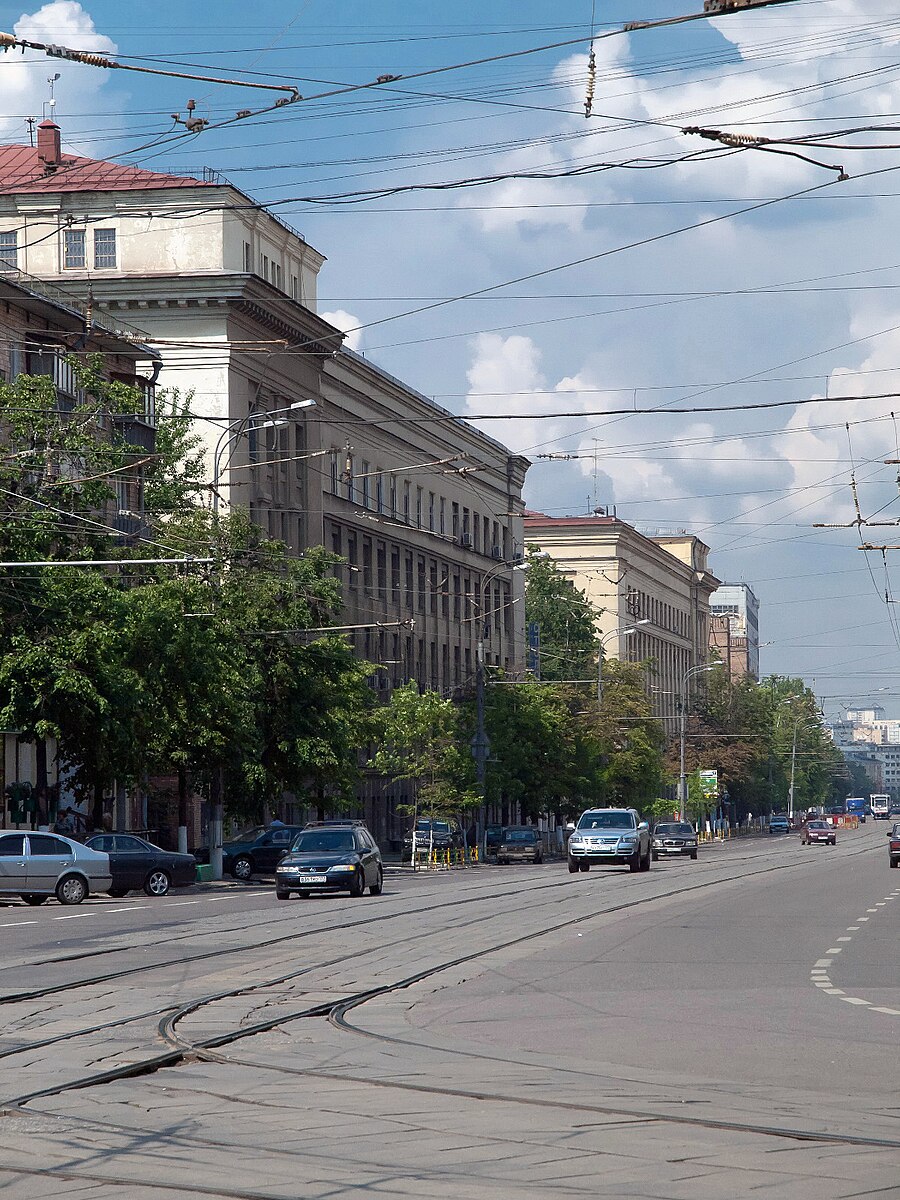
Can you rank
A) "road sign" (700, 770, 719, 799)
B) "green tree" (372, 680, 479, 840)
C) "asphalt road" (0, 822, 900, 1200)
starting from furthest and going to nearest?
"road sign" (700, 770, 719, 799)
"green tree" (372, 680, 479, 840)
"asphalt road" (0, 822, 900, 1200)

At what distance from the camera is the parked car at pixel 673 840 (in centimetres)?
7569

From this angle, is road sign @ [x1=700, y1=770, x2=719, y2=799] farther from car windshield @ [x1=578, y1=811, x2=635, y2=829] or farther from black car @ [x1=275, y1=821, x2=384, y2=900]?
black car @ [x1=275, y1=821, x2=384, y2=900]

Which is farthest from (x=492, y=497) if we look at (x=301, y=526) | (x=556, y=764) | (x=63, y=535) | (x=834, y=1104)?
(x=834, y=1104)

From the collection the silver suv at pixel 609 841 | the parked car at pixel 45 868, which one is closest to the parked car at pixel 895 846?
the silver suv at pixel 609 841

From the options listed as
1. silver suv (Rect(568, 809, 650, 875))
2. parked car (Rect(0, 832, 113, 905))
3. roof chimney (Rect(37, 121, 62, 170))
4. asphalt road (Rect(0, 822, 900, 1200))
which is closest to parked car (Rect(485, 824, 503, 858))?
silver suv (Rect(568, 809, 650, 875))

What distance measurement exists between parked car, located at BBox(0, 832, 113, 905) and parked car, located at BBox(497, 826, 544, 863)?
38.4 m

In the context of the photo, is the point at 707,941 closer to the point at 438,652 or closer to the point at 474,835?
the point at 474,835

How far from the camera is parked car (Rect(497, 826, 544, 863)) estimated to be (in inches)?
2872

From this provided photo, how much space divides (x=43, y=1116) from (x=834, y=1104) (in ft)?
14.6

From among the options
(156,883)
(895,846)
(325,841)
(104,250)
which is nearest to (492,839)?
(895,846)

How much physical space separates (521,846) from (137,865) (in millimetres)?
35355

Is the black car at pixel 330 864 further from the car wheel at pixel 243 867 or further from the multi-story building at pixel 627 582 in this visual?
the multi-story building at pixel 627 582

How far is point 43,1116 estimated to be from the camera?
391 inches

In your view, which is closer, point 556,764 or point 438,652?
point 556,764
